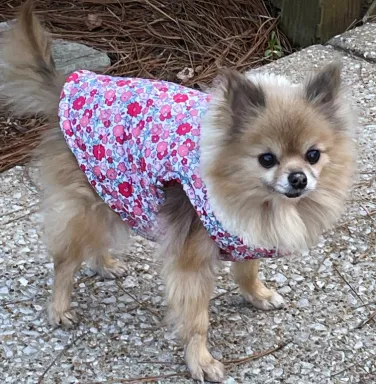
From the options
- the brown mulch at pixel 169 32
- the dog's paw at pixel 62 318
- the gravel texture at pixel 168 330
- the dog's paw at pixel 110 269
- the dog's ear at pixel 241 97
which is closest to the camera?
the dog's ear at pixel 241 97

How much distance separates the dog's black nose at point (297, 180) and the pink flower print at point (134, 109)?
0.70 meters

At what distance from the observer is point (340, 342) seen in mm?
3090

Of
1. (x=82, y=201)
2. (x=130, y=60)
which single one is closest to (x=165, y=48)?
(x=130, y=60)

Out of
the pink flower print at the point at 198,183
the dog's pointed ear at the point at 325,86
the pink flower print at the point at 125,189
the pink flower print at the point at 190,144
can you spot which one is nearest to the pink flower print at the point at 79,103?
the pink flower print at the point at 125,189

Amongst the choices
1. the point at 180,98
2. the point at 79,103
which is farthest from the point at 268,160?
the point at 79,103

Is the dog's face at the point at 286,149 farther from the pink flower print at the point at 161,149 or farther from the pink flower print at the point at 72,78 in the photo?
the pink flower print at the point at 72,78

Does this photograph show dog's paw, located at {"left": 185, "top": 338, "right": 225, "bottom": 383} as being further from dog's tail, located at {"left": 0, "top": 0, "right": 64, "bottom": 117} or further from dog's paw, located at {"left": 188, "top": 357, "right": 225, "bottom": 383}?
dog's tail, located at {"left": 0, "top": 0, "right": 64, "bottom": 117}

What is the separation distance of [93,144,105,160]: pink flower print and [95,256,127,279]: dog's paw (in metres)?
0.74

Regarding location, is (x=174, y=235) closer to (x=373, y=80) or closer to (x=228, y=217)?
(x=228, y=217)

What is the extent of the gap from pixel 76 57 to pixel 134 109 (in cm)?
229

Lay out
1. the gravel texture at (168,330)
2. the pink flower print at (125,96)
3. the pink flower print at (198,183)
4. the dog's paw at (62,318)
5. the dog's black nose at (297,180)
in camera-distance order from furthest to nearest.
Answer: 1. the dog's paw at (62,318)
2. the gravel texture at (168,330)
3. the pink flower print at (125,96)
4. the pink flower print at (198,183)
5. the dog's black nose at (297,180)

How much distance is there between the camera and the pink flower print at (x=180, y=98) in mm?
2832

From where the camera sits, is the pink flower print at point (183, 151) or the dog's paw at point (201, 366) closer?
the pink flower print at point (183, 151)

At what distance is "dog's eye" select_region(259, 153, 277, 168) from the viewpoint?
2.47 meters
